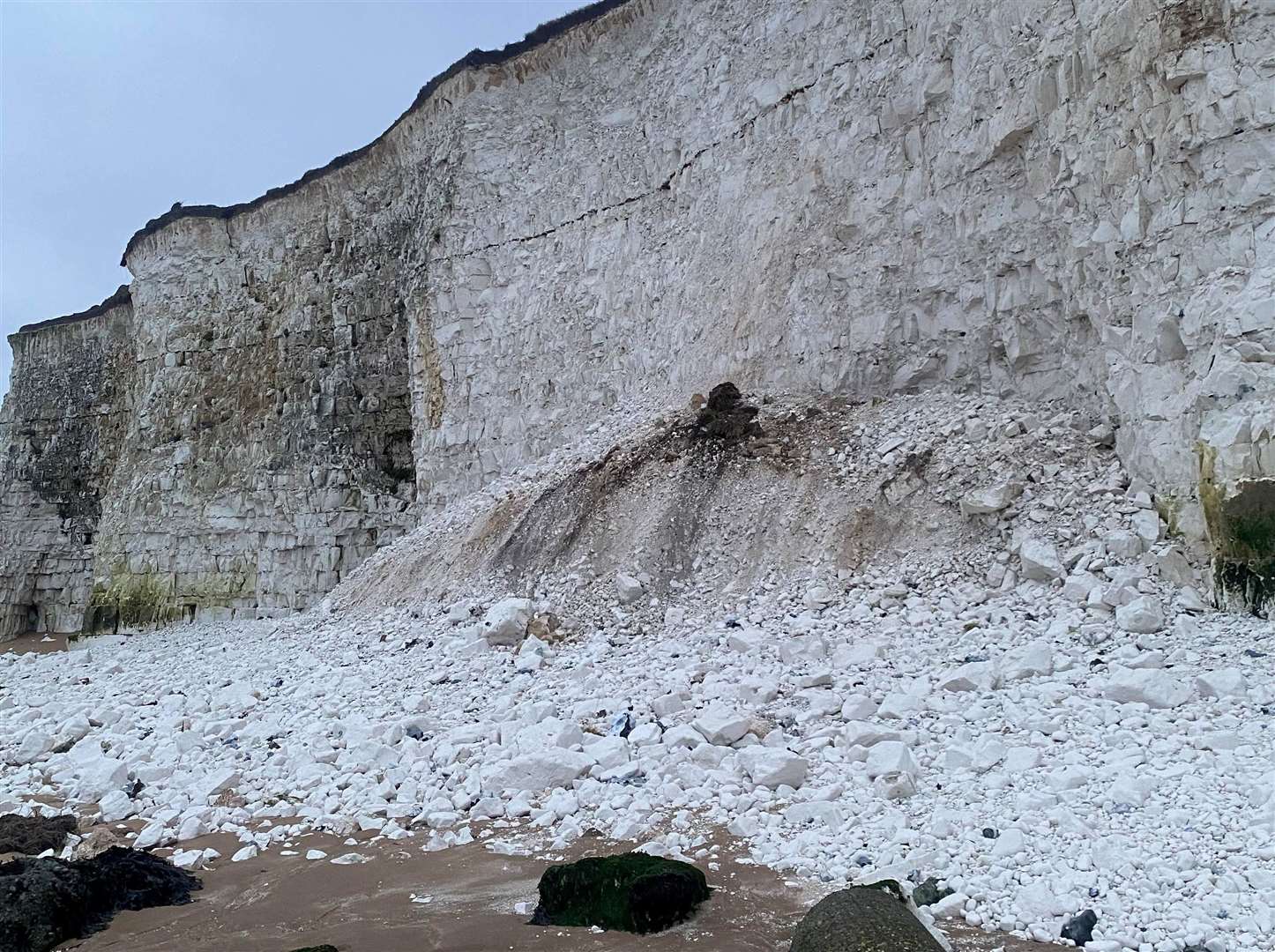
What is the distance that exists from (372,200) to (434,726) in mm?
Answer: 19463

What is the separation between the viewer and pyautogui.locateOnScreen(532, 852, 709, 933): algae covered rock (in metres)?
4.58

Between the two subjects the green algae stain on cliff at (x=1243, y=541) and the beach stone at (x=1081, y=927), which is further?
the green algae stain on cliff at (x=1243, y=541)

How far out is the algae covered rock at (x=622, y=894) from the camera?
4.58m

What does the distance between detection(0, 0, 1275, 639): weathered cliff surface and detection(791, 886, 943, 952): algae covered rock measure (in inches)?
208

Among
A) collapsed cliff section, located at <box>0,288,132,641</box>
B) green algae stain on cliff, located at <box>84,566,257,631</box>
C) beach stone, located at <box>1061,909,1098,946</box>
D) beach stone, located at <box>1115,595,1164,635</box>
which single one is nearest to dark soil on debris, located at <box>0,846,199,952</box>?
beach stone, located at <box>1061,909,1098,946</box>

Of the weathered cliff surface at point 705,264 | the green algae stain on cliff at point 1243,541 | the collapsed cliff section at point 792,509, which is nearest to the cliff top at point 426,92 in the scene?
the weathered cliff surface at point 705,264

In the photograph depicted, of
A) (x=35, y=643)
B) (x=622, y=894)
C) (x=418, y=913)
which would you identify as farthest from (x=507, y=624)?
(x=35, y=643)

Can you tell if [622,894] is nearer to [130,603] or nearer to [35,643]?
[130,603]

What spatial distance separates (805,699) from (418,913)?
12.3 ft

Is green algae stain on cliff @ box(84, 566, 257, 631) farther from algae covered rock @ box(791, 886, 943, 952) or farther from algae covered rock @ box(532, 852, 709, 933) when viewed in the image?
algae covered rock @ box(791, 886, 943, 952)

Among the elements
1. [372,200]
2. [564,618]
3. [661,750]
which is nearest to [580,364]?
[564,618]

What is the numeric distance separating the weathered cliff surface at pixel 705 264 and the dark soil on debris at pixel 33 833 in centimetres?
945

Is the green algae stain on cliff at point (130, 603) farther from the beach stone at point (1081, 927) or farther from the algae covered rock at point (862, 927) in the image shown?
the beach stone at point (1081, 927)

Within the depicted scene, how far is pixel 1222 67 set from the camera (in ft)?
28.3
